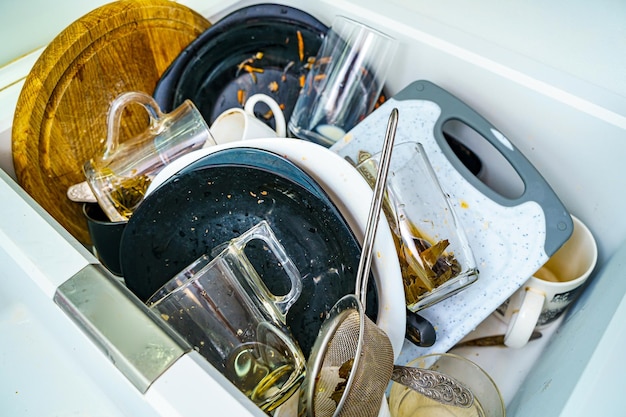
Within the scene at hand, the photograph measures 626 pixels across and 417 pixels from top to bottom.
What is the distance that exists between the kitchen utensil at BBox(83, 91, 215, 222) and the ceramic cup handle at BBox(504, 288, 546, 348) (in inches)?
16.1

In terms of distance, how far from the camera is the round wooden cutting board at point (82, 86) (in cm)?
63

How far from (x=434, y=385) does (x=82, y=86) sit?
542 millimetres

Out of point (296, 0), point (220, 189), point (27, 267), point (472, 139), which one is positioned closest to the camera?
point (27, 267)

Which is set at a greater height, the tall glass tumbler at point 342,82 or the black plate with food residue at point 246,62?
the black plate with food residue at point 246,62

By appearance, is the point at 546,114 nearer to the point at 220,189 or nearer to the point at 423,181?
the point at 423,181

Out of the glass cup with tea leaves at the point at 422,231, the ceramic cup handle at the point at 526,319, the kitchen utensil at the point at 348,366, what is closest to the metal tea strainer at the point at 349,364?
the kitchen utensil at the point at 348,366

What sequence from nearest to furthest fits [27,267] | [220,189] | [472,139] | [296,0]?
[27,267], [220,189], [472,139], [296,0]

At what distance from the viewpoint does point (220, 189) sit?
0.55 m

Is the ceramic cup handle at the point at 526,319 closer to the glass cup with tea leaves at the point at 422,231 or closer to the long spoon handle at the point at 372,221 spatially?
the glass cup with tea leaves at the point at 422,231

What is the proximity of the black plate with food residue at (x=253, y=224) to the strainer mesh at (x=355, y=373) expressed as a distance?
95 millimetres

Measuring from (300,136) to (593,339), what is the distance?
0.44 meters

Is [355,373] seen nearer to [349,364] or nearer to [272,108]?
[349,364]

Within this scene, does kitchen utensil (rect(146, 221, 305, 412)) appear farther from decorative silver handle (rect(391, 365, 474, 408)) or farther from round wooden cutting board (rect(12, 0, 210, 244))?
round wooden cutting board (rect(12, 0, 210, 244))

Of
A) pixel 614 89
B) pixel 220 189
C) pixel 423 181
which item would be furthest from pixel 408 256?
pixel 614 89
